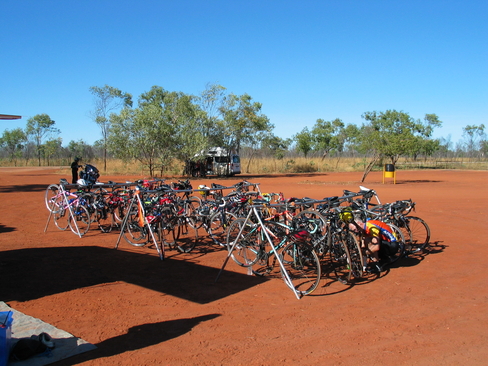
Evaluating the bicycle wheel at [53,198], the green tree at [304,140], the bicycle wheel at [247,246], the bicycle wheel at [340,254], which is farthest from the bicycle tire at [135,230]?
the green tree at [304,140]

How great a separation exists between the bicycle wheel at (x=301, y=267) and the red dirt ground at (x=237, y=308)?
0.56 feet

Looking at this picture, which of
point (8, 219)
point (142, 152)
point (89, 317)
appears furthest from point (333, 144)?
point (89, 317)

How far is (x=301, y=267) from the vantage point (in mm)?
5730

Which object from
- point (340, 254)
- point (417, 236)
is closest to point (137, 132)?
point (417, 236)

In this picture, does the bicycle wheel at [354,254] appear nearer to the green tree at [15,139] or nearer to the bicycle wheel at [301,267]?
the bicycle wheel at [301,267]

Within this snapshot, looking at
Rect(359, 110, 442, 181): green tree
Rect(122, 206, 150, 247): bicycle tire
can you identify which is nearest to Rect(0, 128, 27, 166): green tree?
Rect(359, 110, 442, 181): green tree

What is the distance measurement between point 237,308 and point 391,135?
23663 mm

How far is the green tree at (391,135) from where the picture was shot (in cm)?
2520

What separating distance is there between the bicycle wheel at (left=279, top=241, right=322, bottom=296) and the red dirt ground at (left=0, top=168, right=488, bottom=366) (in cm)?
17

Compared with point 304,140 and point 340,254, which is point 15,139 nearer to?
point 304,140

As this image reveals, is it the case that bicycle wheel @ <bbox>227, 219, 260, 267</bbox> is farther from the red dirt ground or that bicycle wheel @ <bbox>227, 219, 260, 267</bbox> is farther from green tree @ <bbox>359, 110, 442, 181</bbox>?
green tree @ <bbox>359, 110, 442, 181</bbox>

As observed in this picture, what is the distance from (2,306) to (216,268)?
9.42 feet

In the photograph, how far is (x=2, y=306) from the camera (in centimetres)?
449

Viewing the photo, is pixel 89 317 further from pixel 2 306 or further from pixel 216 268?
pixel 216 268
